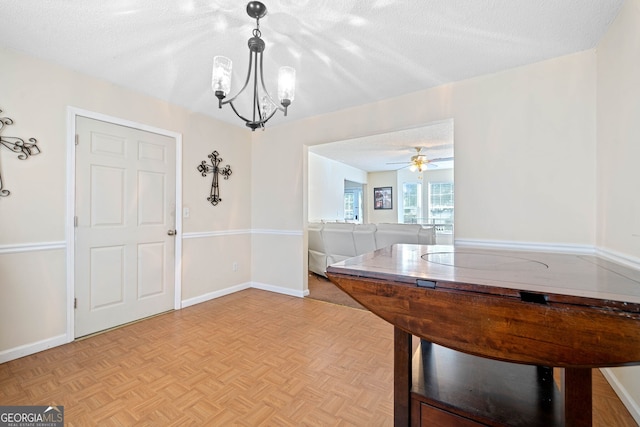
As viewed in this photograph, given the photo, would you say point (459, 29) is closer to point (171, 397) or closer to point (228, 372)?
point (228, 372)

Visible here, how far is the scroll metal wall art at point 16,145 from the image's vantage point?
194 centimetres

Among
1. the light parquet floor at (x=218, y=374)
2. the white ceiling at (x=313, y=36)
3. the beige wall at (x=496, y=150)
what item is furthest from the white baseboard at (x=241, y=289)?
the white ceiling at (x=313, y=36)

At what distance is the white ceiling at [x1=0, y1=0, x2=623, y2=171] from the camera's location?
5.16 ft

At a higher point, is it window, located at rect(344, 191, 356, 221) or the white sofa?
window, located at rect(344, 191, 356, 221)

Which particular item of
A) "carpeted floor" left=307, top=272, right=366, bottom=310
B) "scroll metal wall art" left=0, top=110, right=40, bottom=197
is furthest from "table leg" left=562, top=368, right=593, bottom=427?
"scroll metal wall art" left=0, top=110, right=40, bottom=197

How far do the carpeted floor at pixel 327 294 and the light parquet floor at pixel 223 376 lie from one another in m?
0.53

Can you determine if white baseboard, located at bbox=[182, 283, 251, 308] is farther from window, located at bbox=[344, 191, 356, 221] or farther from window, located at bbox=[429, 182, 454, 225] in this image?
window, located at bbox=[429, 182, 454, 225]

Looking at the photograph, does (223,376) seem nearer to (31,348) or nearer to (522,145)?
(31,348)

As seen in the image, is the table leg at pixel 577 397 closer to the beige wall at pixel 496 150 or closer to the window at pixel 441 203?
the beige wall at pixel 496 150

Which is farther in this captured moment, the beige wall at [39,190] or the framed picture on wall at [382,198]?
the framed picture on wall at [382,198]

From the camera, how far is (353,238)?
400 cm

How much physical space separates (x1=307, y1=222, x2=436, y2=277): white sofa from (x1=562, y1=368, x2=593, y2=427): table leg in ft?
8.69

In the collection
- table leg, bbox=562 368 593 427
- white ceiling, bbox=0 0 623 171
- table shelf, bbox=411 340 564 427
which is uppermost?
white ceiling, bbox=0 0 623 171

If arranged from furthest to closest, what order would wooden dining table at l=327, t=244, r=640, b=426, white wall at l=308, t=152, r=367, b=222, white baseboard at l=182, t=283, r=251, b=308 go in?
white wall at l=308, t=152, r=367, b=222 → white baseboard at l=182, t=283, r=251, b=308 → wooden dining table at l=327, t=244, r=640, b=426
